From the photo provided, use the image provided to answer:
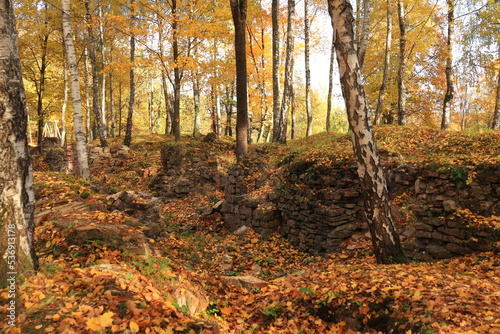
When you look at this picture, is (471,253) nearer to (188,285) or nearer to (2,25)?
(188,285)

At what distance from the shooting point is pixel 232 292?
5809 mm

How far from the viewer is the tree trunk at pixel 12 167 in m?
3.33

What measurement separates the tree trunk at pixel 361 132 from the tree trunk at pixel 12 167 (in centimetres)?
512

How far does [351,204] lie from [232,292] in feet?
14.8

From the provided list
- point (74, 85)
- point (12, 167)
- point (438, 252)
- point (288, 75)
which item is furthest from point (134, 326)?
point (288, 75)

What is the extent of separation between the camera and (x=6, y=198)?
3354 mm

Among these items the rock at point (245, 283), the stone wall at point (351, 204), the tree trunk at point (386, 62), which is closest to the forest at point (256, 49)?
the tree trunk at point (386, 62)

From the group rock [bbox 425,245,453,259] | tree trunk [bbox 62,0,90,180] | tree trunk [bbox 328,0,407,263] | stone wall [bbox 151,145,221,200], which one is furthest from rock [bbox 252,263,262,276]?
tree trunk [bbox 62,0,90,180]

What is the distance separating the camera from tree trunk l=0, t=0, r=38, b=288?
3.33 metres

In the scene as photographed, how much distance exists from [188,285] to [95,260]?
5.19 feet

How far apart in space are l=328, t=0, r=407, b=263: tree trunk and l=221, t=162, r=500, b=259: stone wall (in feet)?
5.34

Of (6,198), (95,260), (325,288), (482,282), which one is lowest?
(325,288)

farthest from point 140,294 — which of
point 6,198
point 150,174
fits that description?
point 150,174

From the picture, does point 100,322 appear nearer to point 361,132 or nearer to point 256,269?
point 361,132
